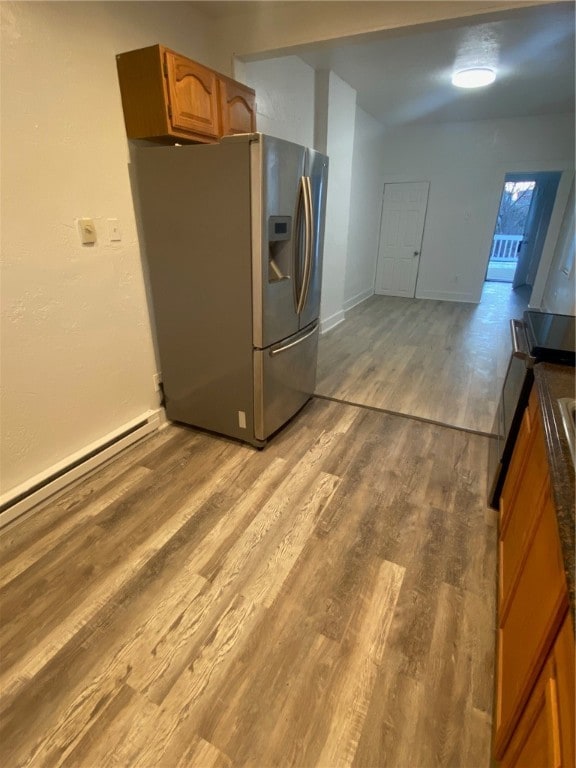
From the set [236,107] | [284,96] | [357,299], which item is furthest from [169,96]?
[357,299]

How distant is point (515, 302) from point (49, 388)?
7.26 meters

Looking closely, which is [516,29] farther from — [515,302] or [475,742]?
[515,302]

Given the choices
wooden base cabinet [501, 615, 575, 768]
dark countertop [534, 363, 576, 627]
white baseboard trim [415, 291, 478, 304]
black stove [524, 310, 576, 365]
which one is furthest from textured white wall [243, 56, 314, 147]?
white baseboard trim [415, 291, 478, 304]

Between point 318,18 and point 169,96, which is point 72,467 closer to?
point 169,96

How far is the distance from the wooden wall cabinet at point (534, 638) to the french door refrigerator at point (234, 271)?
55.3 inches

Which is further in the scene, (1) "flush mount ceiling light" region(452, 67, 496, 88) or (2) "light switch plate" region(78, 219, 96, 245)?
(1) "flush mount ceiling light" region(452, 67, 496, 88)

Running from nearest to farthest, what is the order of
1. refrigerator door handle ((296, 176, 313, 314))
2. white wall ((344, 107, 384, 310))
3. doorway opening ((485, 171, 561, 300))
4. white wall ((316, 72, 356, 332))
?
1. refrigerator door handle ((296, 176, 313, 314))
2. white wall ((316, 72, 356, 332))
3. white wall ((344, 107, 384, 310))
4. doorway opening ((485, 171, 561, 300))

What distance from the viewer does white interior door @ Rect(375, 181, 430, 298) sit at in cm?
629

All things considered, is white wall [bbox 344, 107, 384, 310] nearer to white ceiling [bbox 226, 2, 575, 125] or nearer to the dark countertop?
white ceiling [bbox 226, 2, 575, 125]

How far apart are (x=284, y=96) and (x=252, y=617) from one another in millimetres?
3920

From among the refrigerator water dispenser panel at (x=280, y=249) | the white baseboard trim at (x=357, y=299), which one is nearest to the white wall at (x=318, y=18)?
the refrigerator water dispenser panel at (x=280, y=249)

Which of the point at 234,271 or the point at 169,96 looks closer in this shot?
the point at 169,96

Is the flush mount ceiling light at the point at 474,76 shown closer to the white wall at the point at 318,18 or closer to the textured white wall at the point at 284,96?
the textured white wall at the point at 284,96

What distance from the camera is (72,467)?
6.86 feet
